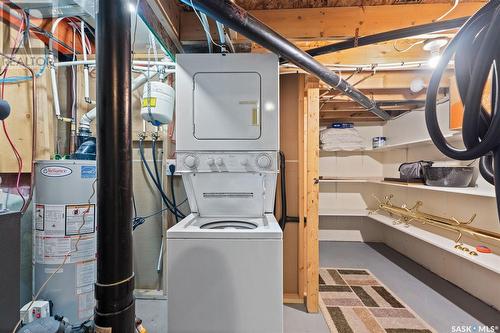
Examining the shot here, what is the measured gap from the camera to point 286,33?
163 cm

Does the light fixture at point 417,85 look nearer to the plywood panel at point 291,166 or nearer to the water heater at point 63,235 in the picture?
the plywood panel at point 291,166

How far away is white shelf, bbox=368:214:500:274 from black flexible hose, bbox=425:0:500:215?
1.84 metres

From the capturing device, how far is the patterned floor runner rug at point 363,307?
1.74 m

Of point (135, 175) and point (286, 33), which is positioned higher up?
point (286, 33)

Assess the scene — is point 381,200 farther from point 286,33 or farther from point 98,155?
point 98,155

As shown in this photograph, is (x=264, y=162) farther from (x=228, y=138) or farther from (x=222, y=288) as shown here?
(x=222, y=288)

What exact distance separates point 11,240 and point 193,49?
156cm

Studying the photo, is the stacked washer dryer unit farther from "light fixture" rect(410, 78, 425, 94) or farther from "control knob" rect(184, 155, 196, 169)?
"light fixture" rect(410, 78, 425, 94)

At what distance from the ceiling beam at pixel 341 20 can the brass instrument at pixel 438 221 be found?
72.2 inches

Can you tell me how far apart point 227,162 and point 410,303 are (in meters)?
2.20

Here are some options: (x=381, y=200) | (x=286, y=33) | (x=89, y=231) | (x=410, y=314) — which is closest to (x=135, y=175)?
(x=89, y=231)

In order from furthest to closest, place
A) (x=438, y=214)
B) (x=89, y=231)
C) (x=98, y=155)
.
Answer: (x=438, y=214), (x=89, y=231), (x=98, y=155)

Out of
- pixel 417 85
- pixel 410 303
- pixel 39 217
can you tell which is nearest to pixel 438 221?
pixel 410 303

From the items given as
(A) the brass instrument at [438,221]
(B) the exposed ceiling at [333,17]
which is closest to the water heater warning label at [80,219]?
(B) the exposed ceiling at [333,17]
